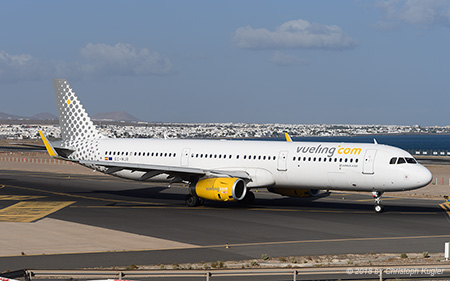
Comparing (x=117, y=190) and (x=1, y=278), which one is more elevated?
(x=117, y=190)

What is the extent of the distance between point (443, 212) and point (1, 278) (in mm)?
33336

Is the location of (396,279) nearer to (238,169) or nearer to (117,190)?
(238,169)

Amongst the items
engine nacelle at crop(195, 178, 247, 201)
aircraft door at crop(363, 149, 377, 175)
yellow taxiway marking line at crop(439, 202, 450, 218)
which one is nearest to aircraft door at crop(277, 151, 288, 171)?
engine nacelle at crop(195, 178, 247, 201)

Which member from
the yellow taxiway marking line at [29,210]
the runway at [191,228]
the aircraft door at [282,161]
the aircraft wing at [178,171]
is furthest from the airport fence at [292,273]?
the aircraft wing at [178,171]

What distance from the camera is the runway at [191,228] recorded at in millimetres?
25828

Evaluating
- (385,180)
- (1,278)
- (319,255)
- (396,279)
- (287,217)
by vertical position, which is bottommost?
(1,278)

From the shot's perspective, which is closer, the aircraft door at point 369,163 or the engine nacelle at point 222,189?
the aircraft door at point 369,163

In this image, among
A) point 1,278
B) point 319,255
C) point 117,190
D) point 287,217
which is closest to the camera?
point 1,278

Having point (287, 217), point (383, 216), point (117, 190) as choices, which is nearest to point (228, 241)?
point (287, 217)

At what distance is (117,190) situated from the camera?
55469mm

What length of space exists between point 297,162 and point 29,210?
16970 millimetres

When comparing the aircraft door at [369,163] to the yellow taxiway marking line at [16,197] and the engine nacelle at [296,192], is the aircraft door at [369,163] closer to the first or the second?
the engine nacelle at [296,192]

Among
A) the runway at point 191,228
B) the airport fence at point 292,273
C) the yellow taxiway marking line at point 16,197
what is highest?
the yellow taxiway marking line at point 16,197

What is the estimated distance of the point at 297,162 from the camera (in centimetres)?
4125
